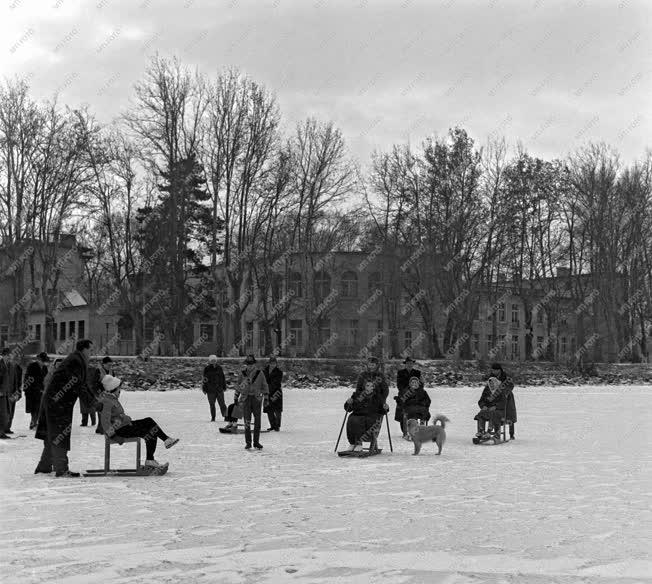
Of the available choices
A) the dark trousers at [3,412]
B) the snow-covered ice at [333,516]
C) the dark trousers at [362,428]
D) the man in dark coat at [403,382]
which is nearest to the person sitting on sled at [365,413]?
the dark trousers at [362,428]

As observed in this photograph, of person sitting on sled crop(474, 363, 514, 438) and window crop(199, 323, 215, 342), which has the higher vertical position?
window crop(199, 323, 215, 342)

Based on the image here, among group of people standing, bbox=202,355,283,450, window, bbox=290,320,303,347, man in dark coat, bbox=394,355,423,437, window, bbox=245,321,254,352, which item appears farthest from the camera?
window, bbox=245,321,254,352

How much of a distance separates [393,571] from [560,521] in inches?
104

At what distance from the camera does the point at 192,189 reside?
48531 millimetres

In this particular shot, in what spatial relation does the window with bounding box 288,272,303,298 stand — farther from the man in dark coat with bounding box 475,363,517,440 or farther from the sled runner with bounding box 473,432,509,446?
the sled runner with bounding box 473,432,509,446

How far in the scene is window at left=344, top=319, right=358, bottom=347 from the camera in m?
68.1

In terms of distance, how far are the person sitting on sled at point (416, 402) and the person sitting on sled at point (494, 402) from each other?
0.99m

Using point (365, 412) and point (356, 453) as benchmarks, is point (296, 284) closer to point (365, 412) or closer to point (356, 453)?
point (365, 412)

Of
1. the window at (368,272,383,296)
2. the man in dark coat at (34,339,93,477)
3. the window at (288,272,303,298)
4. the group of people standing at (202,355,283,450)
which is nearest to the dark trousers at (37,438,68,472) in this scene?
the man in dark coat at (34,339,93,477)

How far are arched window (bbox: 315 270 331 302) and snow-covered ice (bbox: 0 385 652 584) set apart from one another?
50468 mm

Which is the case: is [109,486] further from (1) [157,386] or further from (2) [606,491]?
(1) [157,386]

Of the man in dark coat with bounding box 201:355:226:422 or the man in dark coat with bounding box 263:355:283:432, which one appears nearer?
the man in dark coat with bounding box 263:355:283:432

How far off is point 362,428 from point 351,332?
54.7 m

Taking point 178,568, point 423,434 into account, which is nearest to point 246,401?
point 423,434
